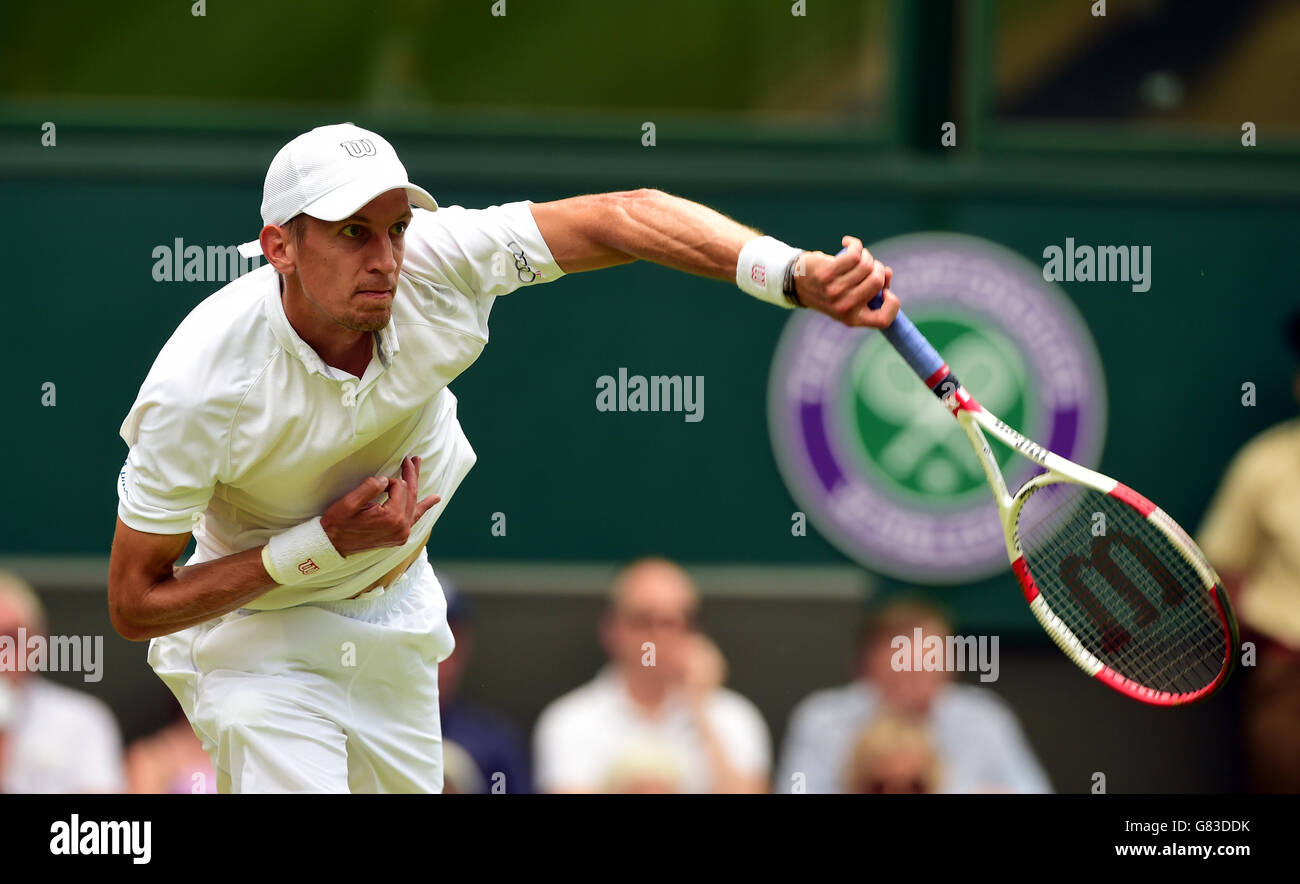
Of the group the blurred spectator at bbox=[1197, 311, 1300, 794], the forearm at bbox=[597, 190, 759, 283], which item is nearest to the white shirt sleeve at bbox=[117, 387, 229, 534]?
the forearm at bbox=[597, 190, 759, 283]

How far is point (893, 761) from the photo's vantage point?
560 cm

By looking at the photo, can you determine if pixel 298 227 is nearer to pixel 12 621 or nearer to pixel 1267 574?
pixel 12 621

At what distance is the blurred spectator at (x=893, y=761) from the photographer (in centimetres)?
551

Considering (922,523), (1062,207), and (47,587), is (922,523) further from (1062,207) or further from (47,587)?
(47,587)

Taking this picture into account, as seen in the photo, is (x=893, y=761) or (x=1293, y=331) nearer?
(x=893, y=761)

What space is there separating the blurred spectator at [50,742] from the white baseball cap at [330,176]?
225 centimetres

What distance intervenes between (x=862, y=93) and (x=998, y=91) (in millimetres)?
391

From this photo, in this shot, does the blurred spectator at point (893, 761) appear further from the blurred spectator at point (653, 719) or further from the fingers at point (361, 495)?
the fingers at point (361, 495)

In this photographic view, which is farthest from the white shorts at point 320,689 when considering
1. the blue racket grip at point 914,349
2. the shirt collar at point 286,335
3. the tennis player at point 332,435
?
the blue racket grip at point 914,349

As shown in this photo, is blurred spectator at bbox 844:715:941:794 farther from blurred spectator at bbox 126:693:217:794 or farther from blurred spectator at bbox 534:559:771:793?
blurred spectator at bbox 126:693:217:794

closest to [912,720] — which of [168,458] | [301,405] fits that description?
[301,405]

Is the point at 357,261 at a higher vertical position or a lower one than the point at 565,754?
higher

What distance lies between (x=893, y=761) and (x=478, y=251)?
7.51 ft
